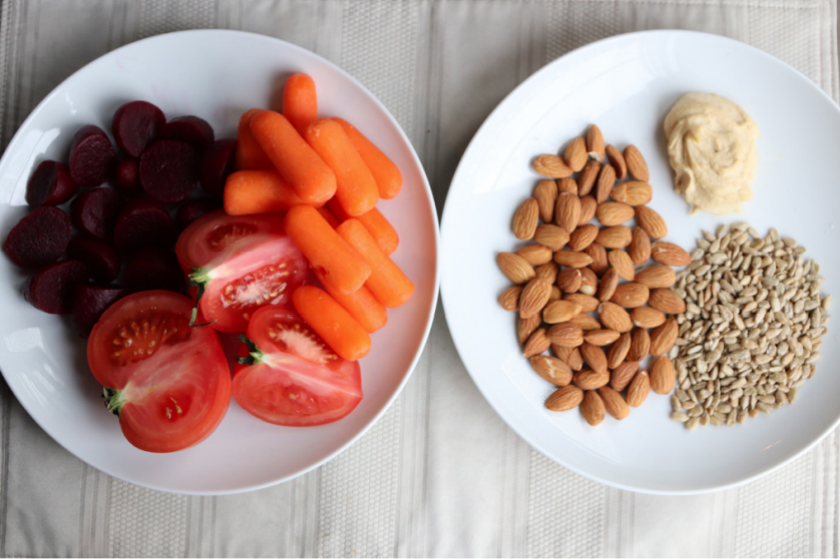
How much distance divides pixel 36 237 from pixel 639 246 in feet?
3.25

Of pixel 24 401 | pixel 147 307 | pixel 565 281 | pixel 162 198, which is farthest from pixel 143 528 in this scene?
pixel 565 281

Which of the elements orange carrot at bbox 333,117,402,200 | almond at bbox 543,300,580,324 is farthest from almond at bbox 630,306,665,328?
orange carrot at bbox 333,117,402,200

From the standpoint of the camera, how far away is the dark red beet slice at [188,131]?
0.87 m

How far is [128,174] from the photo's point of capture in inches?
34.5

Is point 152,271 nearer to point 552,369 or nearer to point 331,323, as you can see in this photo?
point 331,323

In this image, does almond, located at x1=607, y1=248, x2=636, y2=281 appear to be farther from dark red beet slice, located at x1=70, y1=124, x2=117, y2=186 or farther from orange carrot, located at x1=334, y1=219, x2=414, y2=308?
dark red beet slice, located at x1=70, y1=124, x2=117, y2=186

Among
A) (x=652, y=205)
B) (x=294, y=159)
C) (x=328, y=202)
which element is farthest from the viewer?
(x=652, y=205)

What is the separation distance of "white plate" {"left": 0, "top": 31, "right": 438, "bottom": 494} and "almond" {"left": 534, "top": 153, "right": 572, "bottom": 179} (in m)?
0.22

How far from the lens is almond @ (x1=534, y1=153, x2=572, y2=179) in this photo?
0.96 metres

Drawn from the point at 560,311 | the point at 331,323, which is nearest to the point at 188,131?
the point at 331,323

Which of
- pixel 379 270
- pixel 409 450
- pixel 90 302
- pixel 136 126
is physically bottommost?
pixel 409 450

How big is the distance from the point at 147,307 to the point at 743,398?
1.03m

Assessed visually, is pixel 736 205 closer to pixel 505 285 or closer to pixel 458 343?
pixel 505 285

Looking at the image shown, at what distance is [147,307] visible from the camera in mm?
820
